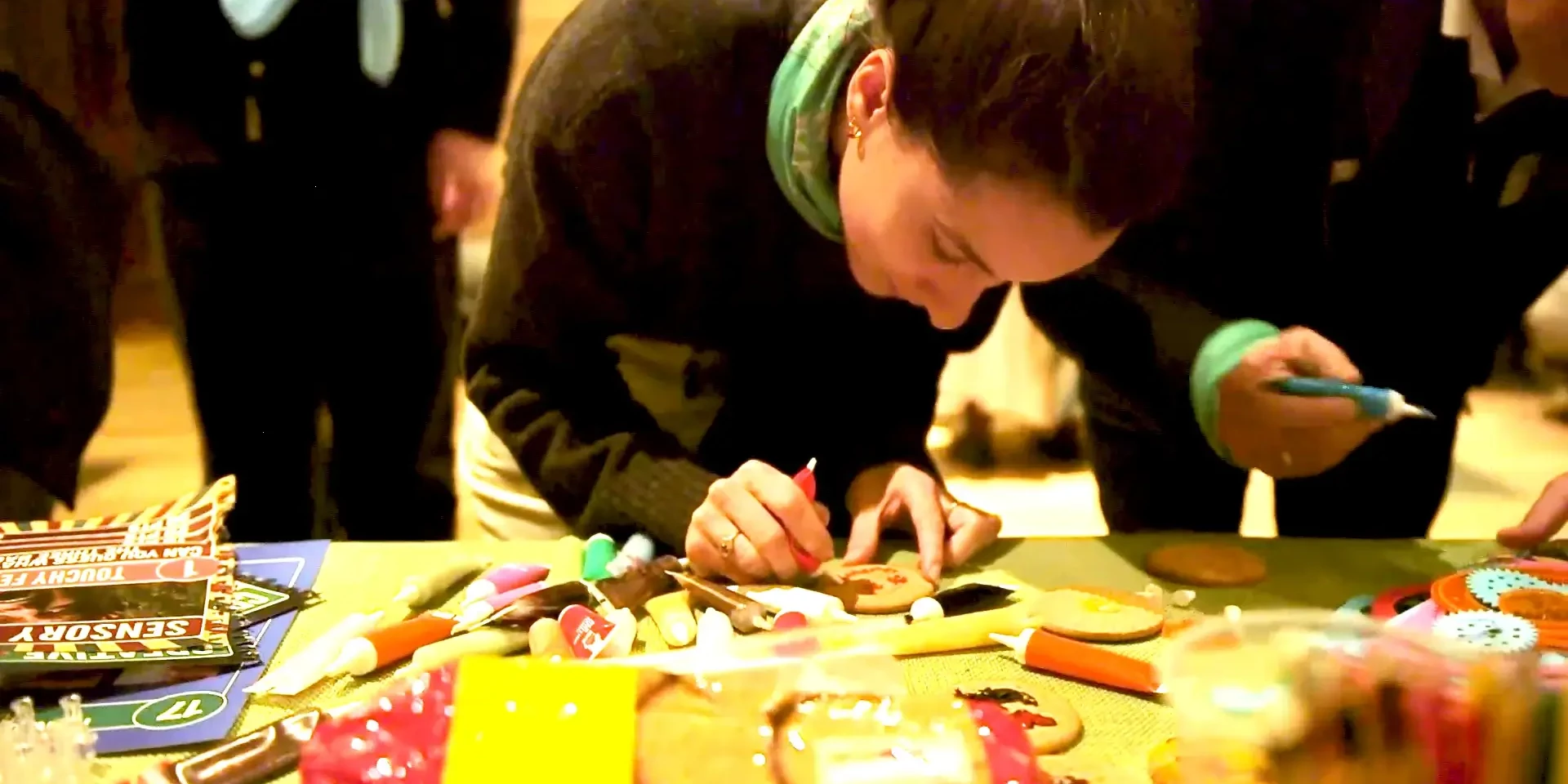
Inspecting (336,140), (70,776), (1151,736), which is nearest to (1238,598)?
(1151,736)

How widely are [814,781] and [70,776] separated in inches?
11.7

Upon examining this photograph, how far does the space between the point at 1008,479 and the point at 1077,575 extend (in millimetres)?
1227

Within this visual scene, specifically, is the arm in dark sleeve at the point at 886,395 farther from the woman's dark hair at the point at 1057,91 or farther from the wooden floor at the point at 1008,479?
the wooden floor at the point at 1008,479

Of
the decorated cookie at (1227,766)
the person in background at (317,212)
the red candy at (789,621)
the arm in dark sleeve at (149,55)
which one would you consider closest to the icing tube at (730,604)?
the red candy at (789,621)

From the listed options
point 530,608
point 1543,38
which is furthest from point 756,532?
point 1543,38

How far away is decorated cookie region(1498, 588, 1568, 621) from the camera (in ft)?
1.93

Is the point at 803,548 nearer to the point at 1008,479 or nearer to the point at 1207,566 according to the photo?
the point at 1207,566

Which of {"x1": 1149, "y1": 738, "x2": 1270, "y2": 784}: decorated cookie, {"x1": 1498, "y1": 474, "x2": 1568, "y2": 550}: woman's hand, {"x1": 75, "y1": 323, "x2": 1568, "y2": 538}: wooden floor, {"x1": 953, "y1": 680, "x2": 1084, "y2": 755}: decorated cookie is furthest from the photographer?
{"x1": 75, "y1": 323, "x2": 1568, "y2": 538}: wooden floor

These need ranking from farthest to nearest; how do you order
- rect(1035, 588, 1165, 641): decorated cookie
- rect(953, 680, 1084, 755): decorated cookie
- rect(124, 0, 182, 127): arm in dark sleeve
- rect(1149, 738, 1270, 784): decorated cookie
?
1. rect(124, 0, 182, 127): arm in dark sleeve
2. rect(1035, 588, 1165, 641): decorated cookie
3. rect(953, 680, 1084, 755): decorated cookie
4. rect(1149, 738, 1270, 784): decorated cookie

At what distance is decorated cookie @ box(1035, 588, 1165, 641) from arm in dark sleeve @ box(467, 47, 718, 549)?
0.71 feet

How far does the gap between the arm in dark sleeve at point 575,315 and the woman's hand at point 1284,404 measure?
354mm

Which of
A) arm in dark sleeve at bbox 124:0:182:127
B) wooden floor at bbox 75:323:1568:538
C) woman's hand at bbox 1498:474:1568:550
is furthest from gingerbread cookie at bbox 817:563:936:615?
arm in dark sleeve at bbox 124:0:182:127

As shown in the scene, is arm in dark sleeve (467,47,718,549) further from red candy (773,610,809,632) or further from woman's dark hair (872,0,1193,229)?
woman's dark hair (872,0,1193,229)

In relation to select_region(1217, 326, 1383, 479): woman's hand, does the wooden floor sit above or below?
below
